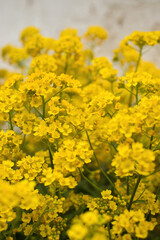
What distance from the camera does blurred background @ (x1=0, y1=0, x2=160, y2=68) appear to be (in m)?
2.00

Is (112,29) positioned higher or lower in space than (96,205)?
higher

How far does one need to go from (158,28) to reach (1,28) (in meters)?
1.72

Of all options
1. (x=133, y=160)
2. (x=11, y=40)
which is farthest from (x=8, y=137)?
(x=11, y=40)

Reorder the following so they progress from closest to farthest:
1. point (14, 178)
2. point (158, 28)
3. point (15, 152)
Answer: point (14, 178)
point (15, 152)
point (158, 28)

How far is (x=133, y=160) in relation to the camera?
1.76 ft

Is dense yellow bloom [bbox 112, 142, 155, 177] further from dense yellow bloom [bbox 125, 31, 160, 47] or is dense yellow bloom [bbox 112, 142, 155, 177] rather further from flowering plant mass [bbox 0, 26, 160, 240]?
dense yellow bloom [bbox 125, 31, 160, 47]

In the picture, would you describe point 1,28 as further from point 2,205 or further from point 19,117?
point 2,205

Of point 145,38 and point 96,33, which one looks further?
point 96,33

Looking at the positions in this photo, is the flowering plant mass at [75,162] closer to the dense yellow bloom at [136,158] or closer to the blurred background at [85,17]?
the dense yellow bloom at [136,158]

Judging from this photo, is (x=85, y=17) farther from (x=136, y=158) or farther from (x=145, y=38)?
(x=136, y=158)

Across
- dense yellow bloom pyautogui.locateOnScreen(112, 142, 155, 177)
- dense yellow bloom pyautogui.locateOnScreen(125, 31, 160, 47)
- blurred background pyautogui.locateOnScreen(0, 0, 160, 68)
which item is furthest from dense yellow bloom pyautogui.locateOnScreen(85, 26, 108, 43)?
dense yellow bloom pyautogui.locateOnScreen(112, 142, 155, 177)

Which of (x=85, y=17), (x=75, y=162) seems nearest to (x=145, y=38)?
(x=75, y=162)

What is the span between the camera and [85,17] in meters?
2.35

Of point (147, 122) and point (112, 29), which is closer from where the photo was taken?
point (147, 122)
